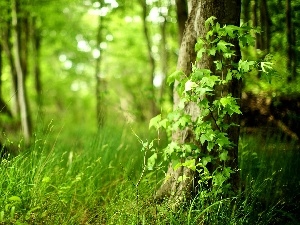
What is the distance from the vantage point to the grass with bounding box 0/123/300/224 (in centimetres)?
207

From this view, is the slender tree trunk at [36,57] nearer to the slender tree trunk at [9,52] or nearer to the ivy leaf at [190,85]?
the slender tree trunk at [9,52]

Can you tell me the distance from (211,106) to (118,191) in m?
1.15

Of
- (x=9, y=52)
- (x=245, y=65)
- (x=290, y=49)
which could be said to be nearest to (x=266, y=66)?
(x=245, y=65)

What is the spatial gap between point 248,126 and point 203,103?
5.69ft

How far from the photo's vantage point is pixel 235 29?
82.1 inches

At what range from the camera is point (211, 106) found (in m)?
2.30

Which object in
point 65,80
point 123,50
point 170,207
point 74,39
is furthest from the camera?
point 65,80

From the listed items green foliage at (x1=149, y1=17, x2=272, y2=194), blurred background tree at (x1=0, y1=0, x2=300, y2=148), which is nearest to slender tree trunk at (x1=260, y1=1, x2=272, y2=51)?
blurred background tree at (x1=0, y1=0, x2=300, y2=148)

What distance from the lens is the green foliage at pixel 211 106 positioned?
2.06 metres

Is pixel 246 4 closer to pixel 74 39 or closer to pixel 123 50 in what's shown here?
pixel 74 39

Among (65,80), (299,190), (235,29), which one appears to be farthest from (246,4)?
(65,80)

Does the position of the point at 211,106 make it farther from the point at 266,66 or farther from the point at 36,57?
the point at 36,57

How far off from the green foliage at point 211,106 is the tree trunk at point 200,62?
0.18 ft

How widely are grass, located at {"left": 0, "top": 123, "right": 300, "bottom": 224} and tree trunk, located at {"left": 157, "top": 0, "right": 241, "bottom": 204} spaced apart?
13cm
